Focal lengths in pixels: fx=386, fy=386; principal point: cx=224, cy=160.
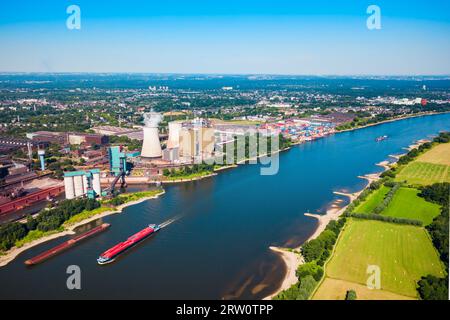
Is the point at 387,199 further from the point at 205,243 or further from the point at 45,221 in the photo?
the point at 45,221

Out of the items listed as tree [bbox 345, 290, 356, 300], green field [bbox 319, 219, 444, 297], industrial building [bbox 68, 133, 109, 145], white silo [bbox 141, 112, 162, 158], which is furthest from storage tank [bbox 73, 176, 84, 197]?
tree [bbox 345, 290, 356, 300]

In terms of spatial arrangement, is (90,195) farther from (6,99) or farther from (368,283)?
(6,99)

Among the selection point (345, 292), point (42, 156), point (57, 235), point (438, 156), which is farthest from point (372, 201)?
point (42, 156)

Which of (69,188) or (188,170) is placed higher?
(69,188)

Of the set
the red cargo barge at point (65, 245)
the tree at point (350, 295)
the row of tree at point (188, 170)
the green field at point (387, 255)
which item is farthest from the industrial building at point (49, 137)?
the tree at point (350, 295)

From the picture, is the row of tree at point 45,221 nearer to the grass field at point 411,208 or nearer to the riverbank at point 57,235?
the riverbank at point 57,235
